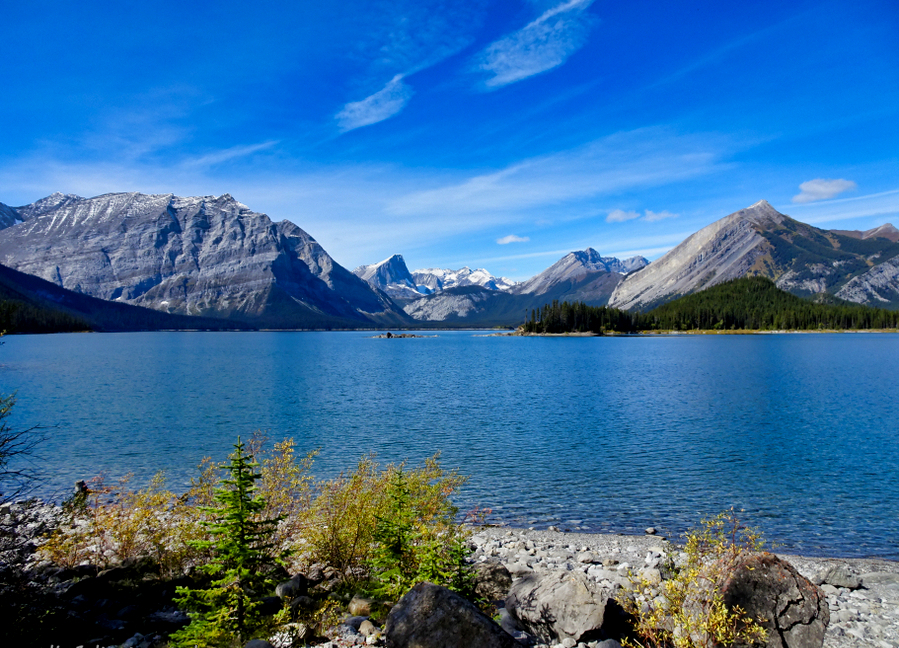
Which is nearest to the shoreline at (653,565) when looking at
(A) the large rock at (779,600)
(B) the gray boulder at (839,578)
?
(B) the gray boulder at (839,578)

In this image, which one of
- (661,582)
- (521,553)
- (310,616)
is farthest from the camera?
(521,553)

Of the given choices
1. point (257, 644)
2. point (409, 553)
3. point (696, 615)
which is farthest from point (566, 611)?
point (257, 644)

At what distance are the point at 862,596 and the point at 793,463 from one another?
22.6 metres

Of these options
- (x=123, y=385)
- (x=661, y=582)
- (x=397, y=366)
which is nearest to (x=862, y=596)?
(x=661, y=582)

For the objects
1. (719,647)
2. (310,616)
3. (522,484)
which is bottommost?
(522,484)

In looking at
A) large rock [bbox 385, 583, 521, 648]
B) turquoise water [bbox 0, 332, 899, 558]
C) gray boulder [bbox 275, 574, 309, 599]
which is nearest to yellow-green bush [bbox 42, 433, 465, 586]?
gray boulder [bbox 275, 574, 309, 599]

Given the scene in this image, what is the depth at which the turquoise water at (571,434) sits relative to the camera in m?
27.4

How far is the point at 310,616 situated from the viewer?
13.3 meters

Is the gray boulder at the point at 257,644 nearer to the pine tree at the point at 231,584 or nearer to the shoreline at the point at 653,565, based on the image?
the pine tree at the point at 231,584

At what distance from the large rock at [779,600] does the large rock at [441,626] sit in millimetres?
5457

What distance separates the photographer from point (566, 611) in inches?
499

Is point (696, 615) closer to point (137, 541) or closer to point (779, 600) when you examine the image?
point (779, 600)

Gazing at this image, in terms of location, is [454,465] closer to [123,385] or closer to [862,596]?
[862,596]

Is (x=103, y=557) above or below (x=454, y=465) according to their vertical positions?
above
